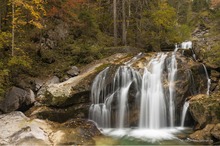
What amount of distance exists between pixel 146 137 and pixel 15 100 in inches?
280

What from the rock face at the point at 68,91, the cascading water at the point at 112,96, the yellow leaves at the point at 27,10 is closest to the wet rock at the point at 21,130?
the rock face at the point at 68,91

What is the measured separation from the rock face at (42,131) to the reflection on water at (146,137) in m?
0.75

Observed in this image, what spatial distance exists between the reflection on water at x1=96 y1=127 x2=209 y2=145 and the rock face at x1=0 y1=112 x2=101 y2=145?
75 centimetres

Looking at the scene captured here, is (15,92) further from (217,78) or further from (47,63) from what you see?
(217,78)

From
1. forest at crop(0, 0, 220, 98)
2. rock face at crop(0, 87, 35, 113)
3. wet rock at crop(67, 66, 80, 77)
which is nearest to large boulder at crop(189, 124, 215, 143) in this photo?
forest at crop(0, 0, 220, 98)

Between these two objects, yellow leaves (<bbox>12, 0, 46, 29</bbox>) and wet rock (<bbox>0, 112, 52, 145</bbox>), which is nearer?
wet rock (<bbox>0, 112, 52, 145</bbox>)

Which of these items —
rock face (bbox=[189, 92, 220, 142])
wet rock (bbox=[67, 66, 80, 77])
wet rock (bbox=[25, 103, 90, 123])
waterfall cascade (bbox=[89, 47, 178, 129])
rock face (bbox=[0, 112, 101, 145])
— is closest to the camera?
rock face (bbox=[0, 112, 101, 145])

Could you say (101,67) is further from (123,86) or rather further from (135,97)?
(135,97)

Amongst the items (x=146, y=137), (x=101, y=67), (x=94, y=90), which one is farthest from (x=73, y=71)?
(x=146, y=137)

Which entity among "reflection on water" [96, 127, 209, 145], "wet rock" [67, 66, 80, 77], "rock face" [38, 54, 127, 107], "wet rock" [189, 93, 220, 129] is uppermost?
"wet rock" [67, 66, 80, 77]

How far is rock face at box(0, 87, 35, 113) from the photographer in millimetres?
12648

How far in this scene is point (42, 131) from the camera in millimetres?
10484

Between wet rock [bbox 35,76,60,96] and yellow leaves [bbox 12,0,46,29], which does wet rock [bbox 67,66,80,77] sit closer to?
wet rock [bbox 35,76,60,96]

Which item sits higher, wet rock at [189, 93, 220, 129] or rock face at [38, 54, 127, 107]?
rock face at [38, 54, 127, 107]
